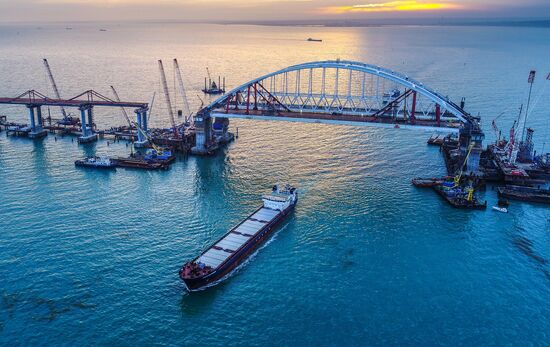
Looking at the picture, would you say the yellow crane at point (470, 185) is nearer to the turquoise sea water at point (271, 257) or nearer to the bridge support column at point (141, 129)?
the turquoise sea water at point (271, 257)

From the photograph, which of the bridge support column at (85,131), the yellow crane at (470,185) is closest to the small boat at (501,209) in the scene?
the yellow crane at (470,185)

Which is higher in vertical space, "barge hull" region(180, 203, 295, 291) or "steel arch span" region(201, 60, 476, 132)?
"steel arch span" region(201, 60, 476, 132)

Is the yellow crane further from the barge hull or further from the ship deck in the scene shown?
the ship deck

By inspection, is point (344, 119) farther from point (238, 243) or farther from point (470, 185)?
point (238, 243)

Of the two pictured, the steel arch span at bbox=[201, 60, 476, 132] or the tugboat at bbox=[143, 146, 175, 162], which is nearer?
the steel arch span at bbox=[201, 60, 476, 132]

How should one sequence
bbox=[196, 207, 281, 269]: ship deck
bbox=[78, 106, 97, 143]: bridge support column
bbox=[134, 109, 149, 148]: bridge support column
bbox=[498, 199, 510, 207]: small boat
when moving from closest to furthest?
bbox=[196, 207, 281, 269]: ship deck
bbox=[498, 199, 510, 207]: small boat
bbox=[134, 109, 149, 148]: bridge support column
bbox=[78, 106, 97, 143]: bridge support column

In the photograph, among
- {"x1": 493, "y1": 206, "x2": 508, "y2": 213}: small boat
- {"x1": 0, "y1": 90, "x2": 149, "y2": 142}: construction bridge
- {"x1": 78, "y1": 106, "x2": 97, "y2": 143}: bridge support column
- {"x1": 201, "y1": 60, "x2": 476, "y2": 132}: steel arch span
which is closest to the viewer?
{"x1": 493, "y1": 206, "x2": 508, "y2": 213}: small boat

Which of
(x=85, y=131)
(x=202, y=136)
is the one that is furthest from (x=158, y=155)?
(x=85, y=131)

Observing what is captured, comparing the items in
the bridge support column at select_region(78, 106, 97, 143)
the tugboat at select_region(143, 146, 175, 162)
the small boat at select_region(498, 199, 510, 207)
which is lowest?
the small boat at select_region(498, 199, 510, 207)

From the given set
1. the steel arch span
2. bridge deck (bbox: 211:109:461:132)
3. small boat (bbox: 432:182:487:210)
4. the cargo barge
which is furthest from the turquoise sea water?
the steel arch span
